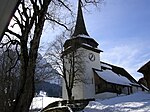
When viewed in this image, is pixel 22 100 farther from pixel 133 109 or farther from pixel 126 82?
pixel 126 82

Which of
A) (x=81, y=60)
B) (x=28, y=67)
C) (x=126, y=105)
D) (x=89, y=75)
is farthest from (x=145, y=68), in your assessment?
(x=28, y=67)

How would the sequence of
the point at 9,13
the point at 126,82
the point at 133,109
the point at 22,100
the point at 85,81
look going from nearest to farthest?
1. the point at 9,13
2. the point at 22,100
3. the point at 133,109
4. the point at 85,81
5. the point at 126,82

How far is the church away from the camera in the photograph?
132ft

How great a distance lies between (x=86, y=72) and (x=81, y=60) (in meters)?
4.29

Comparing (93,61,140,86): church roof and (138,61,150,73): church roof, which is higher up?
(93,61,140,86): church roof

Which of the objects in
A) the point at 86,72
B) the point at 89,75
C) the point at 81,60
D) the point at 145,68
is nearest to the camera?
the point at 145,68

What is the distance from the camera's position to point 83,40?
4822cm

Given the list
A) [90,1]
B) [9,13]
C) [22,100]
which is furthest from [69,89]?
[9,13]

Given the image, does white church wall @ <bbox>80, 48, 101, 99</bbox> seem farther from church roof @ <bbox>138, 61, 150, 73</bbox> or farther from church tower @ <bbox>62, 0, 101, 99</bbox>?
church roof @ <bbox>138, 61, 150, 73</bbox>

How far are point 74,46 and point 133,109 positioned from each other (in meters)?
22.9

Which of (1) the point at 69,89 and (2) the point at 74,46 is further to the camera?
(2) the point at 74,46

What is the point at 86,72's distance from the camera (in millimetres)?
46062

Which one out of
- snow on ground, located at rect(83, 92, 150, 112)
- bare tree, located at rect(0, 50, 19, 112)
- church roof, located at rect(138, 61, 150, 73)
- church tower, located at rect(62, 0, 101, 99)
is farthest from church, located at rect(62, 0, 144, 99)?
snow on ground, located at rect(83, 92, 150, 112)

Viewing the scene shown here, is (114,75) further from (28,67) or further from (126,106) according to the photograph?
(28,67)
